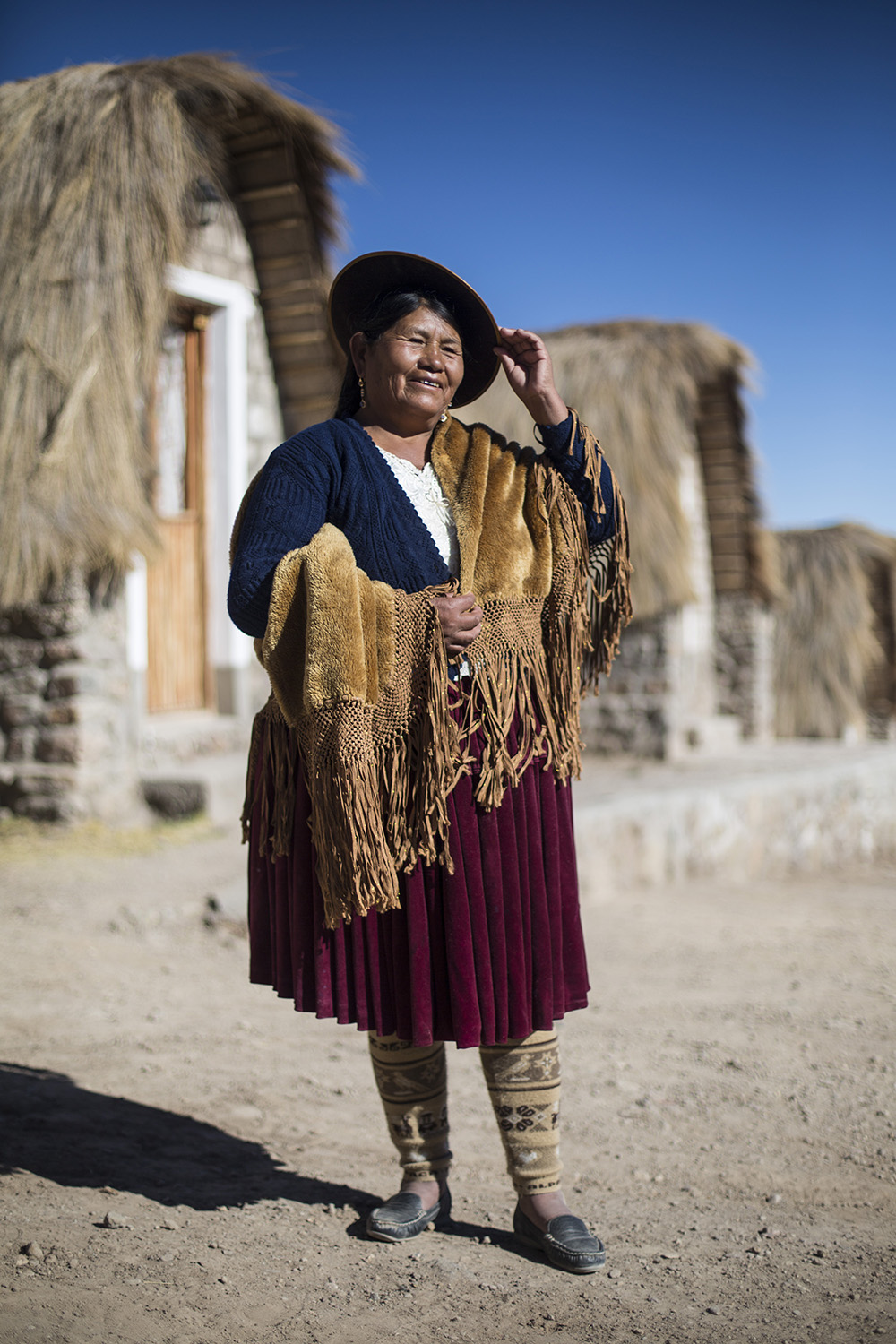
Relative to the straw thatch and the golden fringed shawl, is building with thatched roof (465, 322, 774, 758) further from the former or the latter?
the golden fringed shawl

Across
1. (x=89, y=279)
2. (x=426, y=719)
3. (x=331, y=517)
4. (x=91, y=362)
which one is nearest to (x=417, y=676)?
(x=426, y=719)

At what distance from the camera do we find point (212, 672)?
6.70 metres

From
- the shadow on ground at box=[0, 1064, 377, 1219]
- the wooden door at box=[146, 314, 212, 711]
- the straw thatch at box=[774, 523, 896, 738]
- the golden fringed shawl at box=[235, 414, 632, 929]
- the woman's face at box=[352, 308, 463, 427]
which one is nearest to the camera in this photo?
the golden fringed shawl at box=[235, 414, 632, 929]

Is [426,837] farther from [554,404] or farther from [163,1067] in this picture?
[163,1067]

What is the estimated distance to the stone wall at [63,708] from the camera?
17.4ft

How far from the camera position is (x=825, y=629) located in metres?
14.5

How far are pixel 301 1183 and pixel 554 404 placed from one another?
5.43ft

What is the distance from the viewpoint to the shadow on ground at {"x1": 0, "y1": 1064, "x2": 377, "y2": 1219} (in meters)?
2.18

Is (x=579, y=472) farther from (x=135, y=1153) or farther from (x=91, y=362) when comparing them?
(x=91, y=362)

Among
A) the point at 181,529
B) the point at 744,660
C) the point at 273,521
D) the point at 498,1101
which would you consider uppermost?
the point at 181,529

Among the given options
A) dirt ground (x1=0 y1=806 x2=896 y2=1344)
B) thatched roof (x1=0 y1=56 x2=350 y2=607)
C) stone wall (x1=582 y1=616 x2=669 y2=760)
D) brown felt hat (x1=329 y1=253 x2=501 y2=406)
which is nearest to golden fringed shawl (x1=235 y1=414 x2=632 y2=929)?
brown felt hat (x1=329 y1=253 x2=501 y2=406)

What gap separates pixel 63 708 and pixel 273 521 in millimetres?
3885

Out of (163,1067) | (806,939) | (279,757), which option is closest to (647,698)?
(806,939)

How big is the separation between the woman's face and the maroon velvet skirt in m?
0.62
